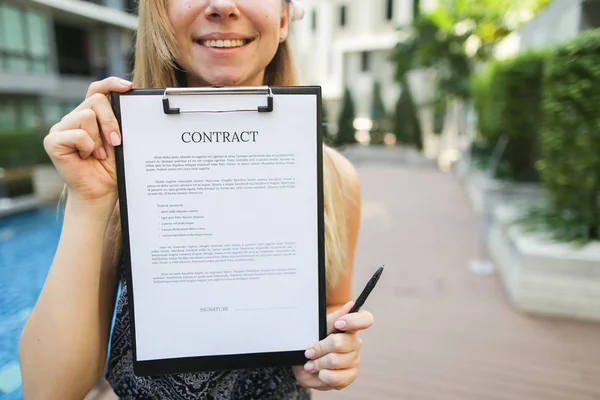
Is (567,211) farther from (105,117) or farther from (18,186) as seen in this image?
(18,186)

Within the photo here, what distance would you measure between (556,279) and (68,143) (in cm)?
436

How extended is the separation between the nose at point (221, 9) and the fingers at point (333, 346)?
28.9 inches

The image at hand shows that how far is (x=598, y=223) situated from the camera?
14.8 feet

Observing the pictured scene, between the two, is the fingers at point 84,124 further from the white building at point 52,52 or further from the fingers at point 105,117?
the white building at point 52,52

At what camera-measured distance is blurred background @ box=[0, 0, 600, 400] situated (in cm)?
329

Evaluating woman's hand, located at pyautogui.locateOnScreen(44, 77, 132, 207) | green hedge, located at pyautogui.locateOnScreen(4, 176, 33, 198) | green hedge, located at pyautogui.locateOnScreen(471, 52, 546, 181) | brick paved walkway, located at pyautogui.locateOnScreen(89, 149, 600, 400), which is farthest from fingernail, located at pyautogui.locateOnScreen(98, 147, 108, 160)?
green hedge, located at pyautogui.locateOnScreen(4, 176, 33, 198)

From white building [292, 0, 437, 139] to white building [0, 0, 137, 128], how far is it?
11067mm

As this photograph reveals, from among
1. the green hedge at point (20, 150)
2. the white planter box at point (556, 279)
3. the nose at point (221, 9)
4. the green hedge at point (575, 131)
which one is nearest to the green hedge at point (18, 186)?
the green hedge at point (20, 150)

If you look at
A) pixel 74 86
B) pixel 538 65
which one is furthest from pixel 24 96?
pixel 538 65

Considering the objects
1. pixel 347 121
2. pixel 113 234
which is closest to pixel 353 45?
pixel 347 121

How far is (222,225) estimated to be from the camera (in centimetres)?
95

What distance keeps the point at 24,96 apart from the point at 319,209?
73.9 ft

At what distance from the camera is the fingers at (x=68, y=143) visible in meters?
0.90

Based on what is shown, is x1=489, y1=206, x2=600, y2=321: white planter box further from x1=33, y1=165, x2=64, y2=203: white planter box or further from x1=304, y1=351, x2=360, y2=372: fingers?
x1=33, y1=165, x2=64, y2=203: white planter box
